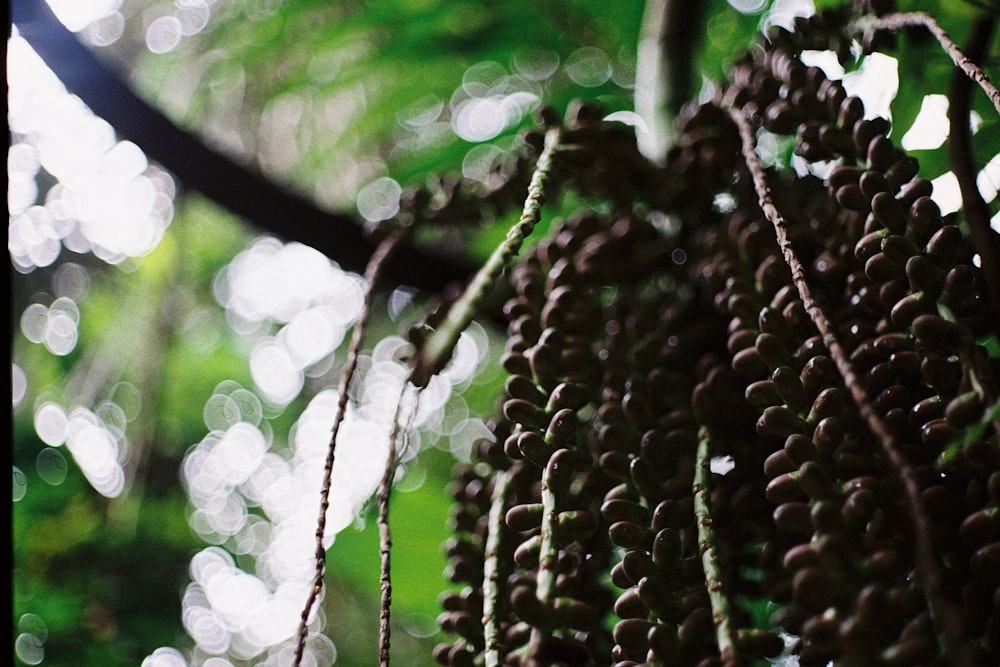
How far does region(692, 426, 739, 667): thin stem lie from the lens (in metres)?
0.26

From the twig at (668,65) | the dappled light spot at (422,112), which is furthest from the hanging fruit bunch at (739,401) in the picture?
the dappled light spot at (422,112)

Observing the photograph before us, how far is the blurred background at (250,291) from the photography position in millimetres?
722

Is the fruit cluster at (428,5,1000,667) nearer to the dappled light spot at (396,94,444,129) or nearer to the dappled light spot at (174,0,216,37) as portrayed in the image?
the dappled light spot at (396,94,444,129)

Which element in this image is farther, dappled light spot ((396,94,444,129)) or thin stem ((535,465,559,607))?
dappled light spot ((396,94,444,129))

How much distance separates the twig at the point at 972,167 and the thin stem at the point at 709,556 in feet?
0.43

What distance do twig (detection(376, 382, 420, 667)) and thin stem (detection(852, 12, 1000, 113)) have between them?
256 mm

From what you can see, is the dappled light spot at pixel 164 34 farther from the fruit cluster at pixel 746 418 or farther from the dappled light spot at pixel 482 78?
the fruit cluster at pixel 746 418

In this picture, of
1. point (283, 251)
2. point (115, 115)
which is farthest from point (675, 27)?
point (283, 251)

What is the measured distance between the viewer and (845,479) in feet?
1.00

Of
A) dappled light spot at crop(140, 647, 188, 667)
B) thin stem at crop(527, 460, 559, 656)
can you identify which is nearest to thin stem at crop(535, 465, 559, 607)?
thin stem at crop(527, 460, 559, 656)

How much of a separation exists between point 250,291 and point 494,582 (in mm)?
1709

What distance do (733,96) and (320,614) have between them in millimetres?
1795

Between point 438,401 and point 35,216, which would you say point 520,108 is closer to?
point 438,401

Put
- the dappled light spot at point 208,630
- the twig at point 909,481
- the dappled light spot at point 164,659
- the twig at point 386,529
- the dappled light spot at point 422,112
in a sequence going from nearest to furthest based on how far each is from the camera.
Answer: the twig at point 909,481
the twig at point 386,529
the dappled light spot at point 422,112
the dappled light spot at point 164,659
the dappled light spot at point 208,630
